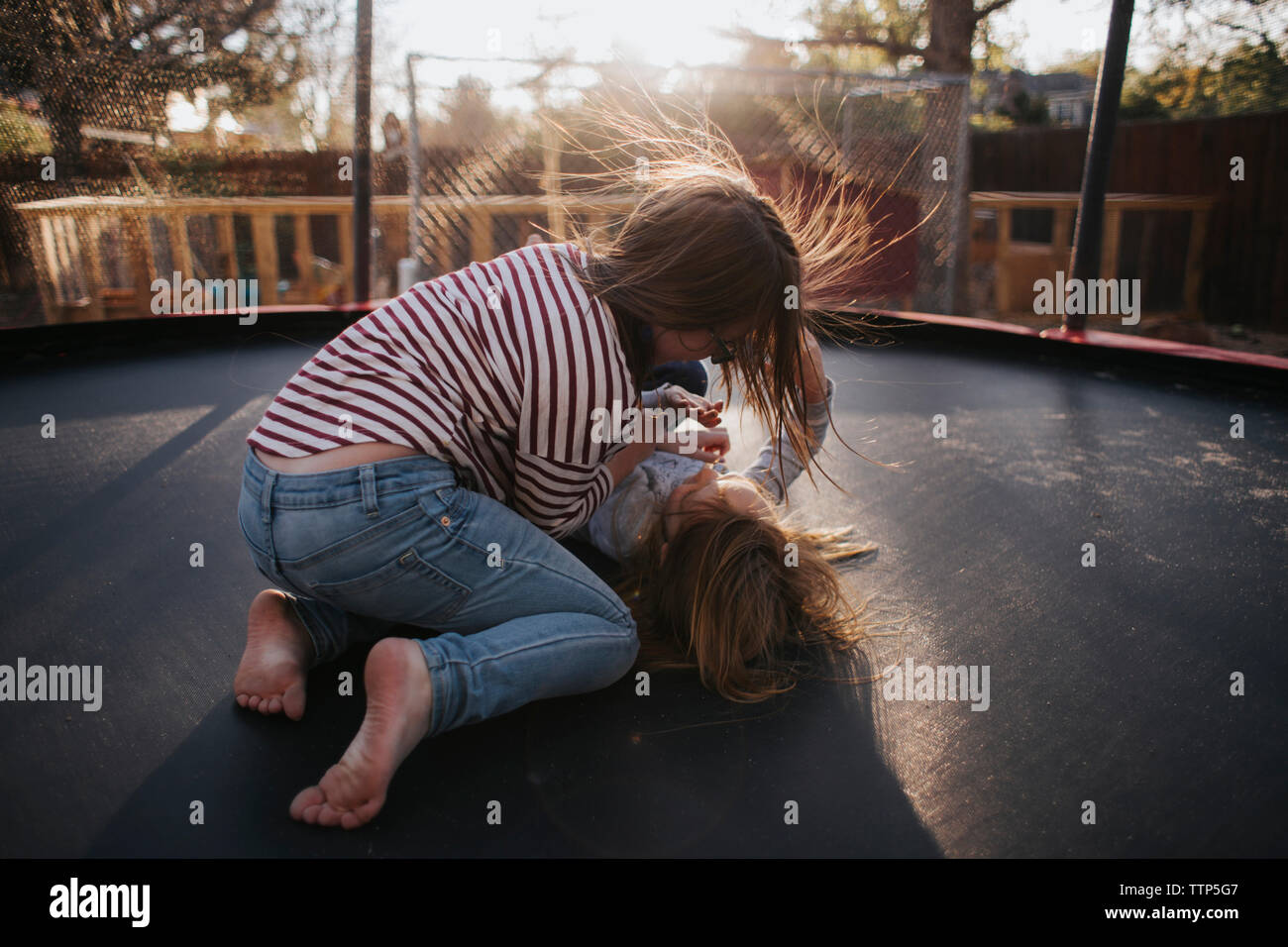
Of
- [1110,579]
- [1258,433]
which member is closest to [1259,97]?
[1258,433]

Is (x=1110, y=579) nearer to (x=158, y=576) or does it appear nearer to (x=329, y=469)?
(x=329, y=469)

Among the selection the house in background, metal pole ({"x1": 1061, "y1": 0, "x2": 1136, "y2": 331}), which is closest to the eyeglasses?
metal pole ({"x1": 1061, "y1": 0, "x2": 1136, "y2": 331})

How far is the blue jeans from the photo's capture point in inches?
33.0

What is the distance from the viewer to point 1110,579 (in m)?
1.25

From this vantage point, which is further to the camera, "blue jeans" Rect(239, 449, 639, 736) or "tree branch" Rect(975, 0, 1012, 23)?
"tree branch" Rect(975, 0, 1012, 23)

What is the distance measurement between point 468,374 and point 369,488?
153mm

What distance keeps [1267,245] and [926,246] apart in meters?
2.06

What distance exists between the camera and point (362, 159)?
3.34 m

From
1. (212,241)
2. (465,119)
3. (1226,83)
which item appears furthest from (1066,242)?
(212,241)

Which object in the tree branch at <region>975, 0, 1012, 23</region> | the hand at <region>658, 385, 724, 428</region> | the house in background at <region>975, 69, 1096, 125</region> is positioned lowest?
the hand at <region>658, 385, 724, 428</region>

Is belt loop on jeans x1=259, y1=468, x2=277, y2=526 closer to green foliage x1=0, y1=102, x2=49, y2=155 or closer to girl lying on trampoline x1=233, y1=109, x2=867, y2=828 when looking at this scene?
girl lying on trampoline x1=233, y1=109, x2=867, y2=828

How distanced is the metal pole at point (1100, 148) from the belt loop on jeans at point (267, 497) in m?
2.72

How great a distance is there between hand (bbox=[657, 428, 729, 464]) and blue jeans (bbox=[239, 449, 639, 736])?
1.53 feet

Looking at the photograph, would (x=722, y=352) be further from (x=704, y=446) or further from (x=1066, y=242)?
(x=1066, y=242)
